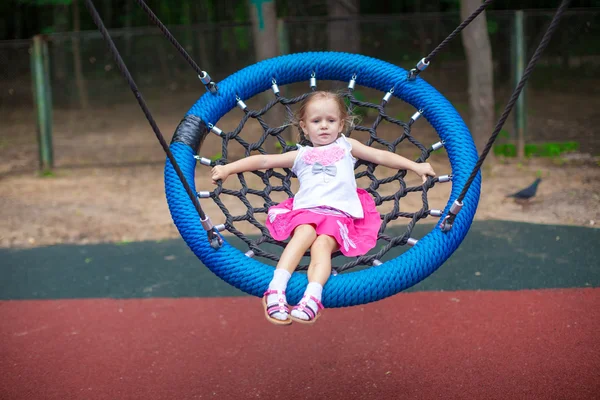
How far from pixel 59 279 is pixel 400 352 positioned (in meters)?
2.24

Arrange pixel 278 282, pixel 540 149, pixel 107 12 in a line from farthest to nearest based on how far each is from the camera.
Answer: pixel 107 12
pixel 540 149
pixel 278 282

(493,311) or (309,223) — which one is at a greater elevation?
(309,223)

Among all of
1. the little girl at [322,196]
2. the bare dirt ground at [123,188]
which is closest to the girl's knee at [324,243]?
the little girl at [322,196]

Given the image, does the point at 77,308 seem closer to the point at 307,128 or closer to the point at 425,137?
the point at 307,128

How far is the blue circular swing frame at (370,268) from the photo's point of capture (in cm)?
234

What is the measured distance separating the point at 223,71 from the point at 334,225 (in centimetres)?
620

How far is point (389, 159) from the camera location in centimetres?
268

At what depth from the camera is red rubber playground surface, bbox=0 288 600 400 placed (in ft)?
9.30

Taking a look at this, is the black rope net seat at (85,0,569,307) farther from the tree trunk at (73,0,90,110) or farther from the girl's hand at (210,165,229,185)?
the tree trunk at (73,0,90,110)

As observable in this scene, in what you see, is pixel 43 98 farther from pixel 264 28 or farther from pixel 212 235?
pixel 212 235

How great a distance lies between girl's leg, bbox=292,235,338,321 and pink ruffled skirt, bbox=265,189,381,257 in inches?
1.6

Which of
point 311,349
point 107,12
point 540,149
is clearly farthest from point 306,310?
point 107,12

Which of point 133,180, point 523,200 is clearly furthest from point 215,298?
point 133,180

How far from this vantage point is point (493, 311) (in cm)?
351
